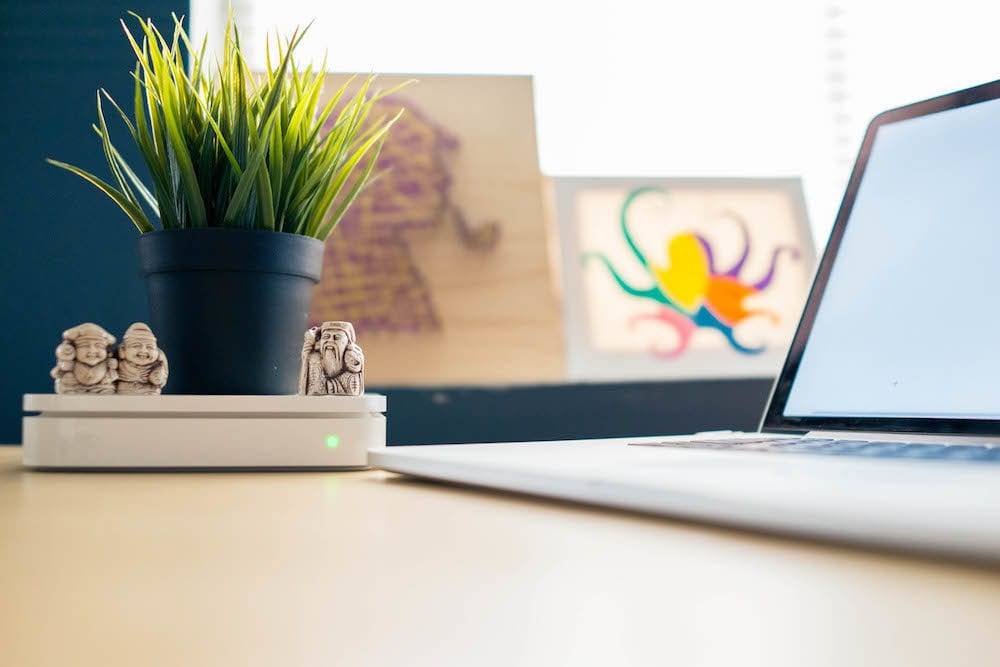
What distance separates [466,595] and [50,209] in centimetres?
111

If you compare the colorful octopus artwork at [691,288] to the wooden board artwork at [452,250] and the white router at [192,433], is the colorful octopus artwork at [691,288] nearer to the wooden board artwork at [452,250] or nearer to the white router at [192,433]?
the wooden board artwork at [452,250]

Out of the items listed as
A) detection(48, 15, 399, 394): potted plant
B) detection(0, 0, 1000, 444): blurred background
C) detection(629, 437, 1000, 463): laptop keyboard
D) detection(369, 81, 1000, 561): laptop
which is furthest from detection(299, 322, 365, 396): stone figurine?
detection(0, 0, 1000, 444): blurred background

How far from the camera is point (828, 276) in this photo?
643 millimetres

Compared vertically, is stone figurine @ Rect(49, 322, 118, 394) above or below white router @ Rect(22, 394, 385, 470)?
above

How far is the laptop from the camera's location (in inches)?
11.5

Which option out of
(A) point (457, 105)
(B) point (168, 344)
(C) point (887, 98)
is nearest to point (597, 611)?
(B) point (168, 344)

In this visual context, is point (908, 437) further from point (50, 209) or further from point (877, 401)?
point (50, 209)

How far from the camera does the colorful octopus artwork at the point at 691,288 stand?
125 cm

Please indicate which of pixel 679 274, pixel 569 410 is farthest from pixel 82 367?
pixel 679 274

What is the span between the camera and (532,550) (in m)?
0.29

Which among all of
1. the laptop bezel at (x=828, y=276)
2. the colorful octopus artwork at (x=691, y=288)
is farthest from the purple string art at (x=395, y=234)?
the laptop bezel at (x=828, y=276)

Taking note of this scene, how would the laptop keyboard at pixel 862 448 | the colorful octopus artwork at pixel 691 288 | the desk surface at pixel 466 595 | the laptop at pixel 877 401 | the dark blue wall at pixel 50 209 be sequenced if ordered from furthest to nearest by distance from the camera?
the colorful octopus artwork at pixel 691 288 → the dark blue wall at pixel 50 209 → the laptop keyboard at pixel 862 448 → the laptop at pixel 877 401 → the desk surface at pixel 466 595

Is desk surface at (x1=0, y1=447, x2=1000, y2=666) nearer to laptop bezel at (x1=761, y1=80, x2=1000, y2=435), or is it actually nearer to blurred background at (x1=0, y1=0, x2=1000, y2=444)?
laptop bezel at (x1=761, y1=80, x2=1000, y2=435)

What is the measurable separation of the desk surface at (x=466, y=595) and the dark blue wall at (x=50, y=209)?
2.79ft
